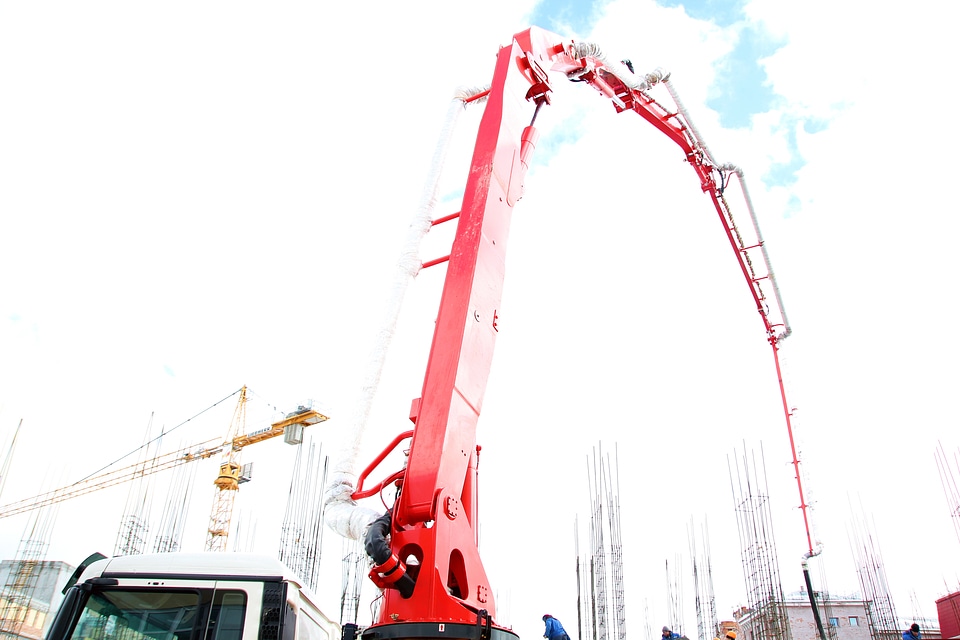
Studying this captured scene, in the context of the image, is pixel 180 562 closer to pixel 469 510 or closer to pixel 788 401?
pixel 469 510

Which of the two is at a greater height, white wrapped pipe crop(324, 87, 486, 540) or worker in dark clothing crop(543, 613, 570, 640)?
white wrapped pipe crop(324, 87, 486, 540)

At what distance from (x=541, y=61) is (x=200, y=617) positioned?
631cm

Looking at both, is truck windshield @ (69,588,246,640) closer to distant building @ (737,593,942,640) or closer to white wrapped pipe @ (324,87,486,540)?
white wrapped pipe @ (324,87,486,540)

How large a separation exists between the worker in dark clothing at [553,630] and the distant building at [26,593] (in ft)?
73.0

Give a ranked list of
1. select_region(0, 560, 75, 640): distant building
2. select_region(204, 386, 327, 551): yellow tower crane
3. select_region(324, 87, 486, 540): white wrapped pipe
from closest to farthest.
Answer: select_region(324, 87, 486, 540): white wrapped pipe, select_region(0, 560, 75, 640): distant building, select_region(204, 386, 327, 551): yellow tower crane

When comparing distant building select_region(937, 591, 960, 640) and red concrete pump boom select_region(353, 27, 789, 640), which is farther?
distant building select_region(937, 591, 960, 640)

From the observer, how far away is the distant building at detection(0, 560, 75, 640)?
950 inches

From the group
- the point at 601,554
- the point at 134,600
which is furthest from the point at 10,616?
the point at 134,600

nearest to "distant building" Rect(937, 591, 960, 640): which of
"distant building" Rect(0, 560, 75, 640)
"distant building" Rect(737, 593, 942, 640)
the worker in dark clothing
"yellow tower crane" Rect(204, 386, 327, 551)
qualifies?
the worker in dark clothing

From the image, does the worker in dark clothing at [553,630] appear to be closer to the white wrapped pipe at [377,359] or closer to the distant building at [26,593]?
the white wrapped pipe at [377,359]

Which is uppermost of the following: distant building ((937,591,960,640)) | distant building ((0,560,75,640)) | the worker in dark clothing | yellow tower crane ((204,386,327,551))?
yellow tower crane ((204,386,327,551))

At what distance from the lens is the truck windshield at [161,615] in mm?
4320

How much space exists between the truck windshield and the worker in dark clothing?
13.7 feet

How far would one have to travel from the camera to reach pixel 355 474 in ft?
17.6
